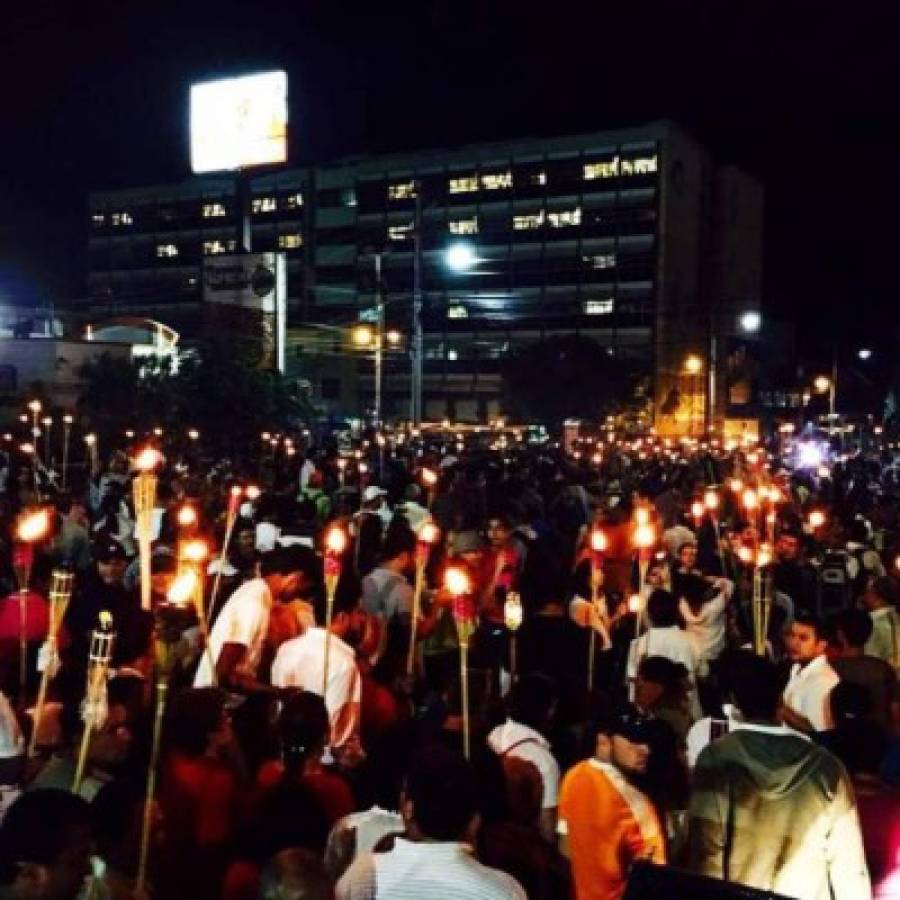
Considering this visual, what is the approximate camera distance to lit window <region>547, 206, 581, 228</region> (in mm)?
83438

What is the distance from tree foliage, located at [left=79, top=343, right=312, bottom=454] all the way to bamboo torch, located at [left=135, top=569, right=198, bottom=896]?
902 inches

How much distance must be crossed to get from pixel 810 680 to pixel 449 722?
188 centimetres

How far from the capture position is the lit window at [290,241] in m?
93.4

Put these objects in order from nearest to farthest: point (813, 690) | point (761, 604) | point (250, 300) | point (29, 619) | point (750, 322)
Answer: point (813, 690)
point (29, 619)
point (761, 604)
point (250, 300)
point (750, 322)

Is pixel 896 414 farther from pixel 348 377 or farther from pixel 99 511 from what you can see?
pixel 348 377

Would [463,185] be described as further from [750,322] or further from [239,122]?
[239,122]

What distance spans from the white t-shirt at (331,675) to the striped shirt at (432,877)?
253cm

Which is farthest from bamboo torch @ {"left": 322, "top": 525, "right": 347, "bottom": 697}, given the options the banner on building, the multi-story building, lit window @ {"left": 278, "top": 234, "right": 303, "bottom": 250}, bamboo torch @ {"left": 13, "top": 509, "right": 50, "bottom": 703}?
lit window @ {"left": 278, "top": 234, "right": 303, "bottom": 250}

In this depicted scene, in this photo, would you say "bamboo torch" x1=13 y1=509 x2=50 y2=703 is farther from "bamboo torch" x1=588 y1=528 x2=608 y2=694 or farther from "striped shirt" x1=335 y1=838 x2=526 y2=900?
"striped shirt" x1=335 y1=838 x2=526 y2=900

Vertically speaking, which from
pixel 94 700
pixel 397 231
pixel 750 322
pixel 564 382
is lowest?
pixel 94 700

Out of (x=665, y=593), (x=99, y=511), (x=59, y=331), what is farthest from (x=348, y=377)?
(x=665, y=593)

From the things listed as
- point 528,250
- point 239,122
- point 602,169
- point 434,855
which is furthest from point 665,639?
point 528,250

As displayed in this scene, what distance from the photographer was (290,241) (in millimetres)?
94438

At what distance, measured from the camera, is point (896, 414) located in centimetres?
4194
